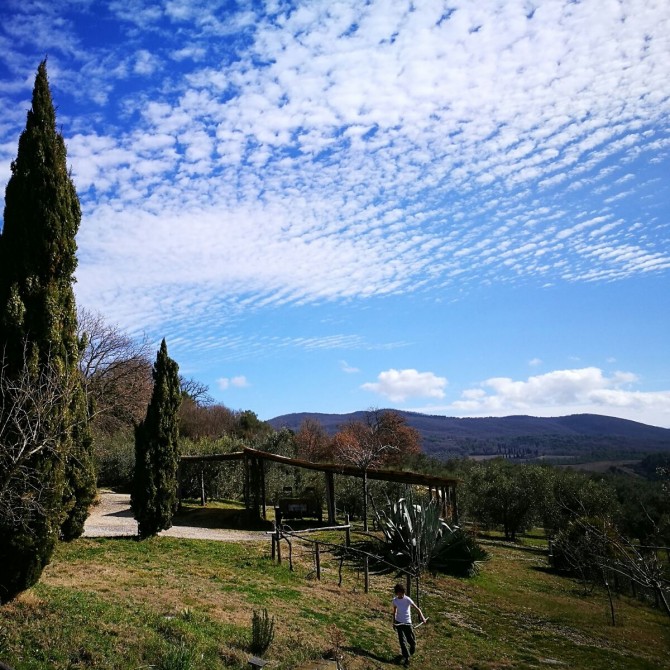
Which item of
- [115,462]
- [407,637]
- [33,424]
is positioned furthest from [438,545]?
[115,462]

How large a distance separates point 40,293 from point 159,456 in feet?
35.2

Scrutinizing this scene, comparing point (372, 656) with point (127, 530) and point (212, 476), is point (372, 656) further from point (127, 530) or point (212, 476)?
point (212, 476)

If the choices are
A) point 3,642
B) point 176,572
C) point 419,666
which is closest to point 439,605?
point 419,666

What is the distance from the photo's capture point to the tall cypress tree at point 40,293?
8708mm

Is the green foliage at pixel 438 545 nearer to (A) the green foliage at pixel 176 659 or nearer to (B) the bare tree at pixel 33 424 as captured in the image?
(A) the green foliage at pixel 176 659

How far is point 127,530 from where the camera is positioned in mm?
21078

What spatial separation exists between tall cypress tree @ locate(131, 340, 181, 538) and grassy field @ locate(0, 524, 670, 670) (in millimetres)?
871

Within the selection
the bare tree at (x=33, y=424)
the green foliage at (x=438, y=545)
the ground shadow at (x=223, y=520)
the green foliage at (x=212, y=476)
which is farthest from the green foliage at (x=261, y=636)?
the green foliage at (x=212, y=476)

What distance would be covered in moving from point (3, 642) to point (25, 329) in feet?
15.7

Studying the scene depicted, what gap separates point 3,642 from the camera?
22.8 ft

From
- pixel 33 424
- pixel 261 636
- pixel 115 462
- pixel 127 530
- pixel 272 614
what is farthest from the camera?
pixel 115 462

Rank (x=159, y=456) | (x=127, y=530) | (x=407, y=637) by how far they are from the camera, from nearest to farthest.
→ (x=407, y=637)
(x=159, y=456)
(x=127, y=530)

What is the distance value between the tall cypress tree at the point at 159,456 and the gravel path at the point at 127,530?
1601 millimetres

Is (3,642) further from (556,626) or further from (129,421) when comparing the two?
(129,421)
